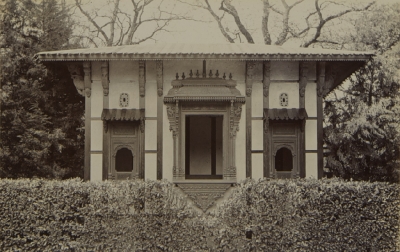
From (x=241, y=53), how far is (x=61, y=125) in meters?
5.93

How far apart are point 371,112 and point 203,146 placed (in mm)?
5353

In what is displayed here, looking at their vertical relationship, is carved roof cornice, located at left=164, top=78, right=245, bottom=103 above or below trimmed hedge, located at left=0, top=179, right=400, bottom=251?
above

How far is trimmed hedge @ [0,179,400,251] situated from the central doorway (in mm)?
6514

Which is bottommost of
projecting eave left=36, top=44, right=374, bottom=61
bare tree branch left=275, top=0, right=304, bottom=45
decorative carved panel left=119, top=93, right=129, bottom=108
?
decorative carved panel left=119, top=93, right=129, bottom=108

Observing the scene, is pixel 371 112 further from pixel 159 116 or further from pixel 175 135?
pixel 159 116

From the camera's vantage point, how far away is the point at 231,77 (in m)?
10.6

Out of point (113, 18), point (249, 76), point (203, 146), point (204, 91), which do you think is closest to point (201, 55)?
point (204, 91)

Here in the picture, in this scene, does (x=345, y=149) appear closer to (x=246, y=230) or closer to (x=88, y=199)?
(x=246, y=230)

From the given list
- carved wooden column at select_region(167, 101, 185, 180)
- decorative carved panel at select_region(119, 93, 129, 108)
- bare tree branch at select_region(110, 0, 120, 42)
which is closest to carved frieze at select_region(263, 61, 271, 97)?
carved wooden column at select_region(167, 101, 185, 180)

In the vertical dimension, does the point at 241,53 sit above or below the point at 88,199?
above

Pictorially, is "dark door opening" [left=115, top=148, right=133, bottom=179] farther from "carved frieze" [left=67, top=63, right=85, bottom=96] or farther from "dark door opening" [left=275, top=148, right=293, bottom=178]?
"dark door opening" [left=275, top=148, right=293, bottom=178]

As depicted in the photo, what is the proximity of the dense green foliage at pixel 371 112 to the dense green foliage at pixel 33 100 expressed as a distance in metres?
8.00

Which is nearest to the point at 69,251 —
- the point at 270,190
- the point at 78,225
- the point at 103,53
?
the point at 78,225

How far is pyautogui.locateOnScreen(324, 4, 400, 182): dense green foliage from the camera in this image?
518 inches
